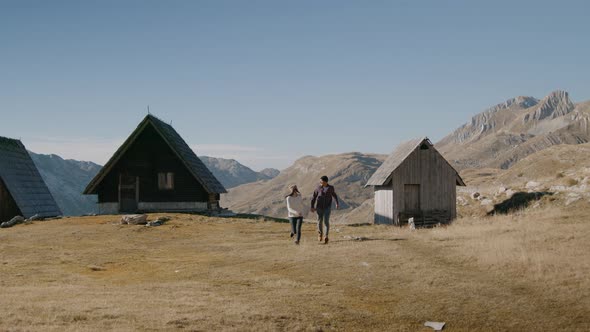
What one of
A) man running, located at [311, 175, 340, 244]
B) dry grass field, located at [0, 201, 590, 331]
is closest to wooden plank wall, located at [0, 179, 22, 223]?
dry grass field, located at [0, 201, 590, 331]

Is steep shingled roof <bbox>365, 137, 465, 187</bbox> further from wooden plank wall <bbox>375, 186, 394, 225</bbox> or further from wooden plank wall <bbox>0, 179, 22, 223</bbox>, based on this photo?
wooden plank wall <bbox>0, 179, 22, 223</bbox>

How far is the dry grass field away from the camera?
9672mm

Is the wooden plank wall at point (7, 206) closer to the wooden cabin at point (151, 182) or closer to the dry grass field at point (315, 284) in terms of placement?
the wooden cabin at point (151, 182)

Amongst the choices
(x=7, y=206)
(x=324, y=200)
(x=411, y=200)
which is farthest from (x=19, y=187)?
(x=411, y=200)

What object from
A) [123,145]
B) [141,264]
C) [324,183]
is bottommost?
[141,264]

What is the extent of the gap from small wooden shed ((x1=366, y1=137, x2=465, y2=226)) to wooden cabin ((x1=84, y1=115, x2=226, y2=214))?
1361cm

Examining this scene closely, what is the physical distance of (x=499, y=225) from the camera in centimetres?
2292

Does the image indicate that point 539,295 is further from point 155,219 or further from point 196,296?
point 155,219

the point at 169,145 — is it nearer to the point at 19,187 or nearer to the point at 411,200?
the point at 19,187

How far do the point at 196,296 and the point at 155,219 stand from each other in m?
21.0

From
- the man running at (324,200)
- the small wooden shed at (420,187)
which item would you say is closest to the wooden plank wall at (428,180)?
the small wooden shed at (420,187)

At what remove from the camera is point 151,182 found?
124 ft

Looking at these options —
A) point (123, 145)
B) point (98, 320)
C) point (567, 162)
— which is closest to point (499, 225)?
point (98, 320)

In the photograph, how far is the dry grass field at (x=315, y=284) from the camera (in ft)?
31.7
